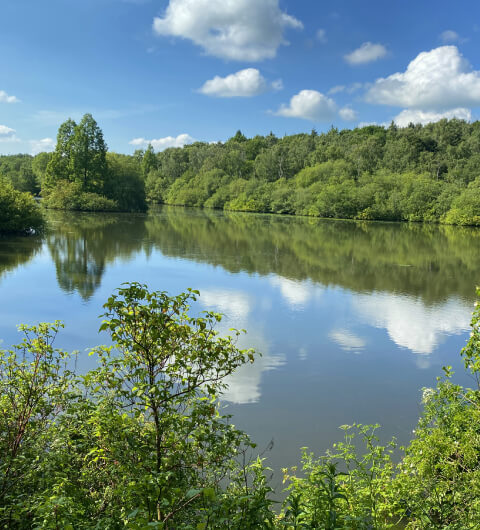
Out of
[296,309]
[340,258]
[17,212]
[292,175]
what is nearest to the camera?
[296,309]

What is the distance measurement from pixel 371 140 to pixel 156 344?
322 ft

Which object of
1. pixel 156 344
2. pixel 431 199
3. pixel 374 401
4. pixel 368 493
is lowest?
pixel 374 401

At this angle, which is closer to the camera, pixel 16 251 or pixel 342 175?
pixel 16 251

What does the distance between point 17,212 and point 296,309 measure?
22.8 meters

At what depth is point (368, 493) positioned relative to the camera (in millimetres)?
4789

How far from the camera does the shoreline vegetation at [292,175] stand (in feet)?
205

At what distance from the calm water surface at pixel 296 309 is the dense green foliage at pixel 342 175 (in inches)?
1610

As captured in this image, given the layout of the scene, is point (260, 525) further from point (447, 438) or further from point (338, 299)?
point (338, 299)

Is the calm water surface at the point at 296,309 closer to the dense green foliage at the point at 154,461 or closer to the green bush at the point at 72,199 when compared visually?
the dense green foliage at the point at 154,461

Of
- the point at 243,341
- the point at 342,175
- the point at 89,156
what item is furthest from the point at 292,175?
the point at 243,341

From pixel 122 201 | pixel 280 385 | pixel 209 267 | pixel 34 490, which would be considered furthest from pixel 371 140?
pixel 34 490

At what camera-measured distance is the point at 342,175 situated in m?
84.8

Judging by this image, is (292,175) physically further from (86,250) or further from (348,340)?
(348,340)

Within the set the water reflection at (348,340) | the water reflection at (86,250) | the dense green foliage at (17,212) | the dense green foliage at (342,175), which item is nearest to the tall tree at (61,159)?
the water reflection at (86,250)
